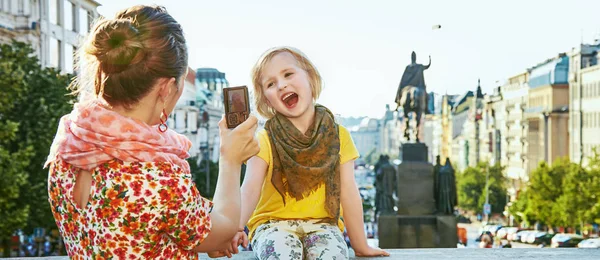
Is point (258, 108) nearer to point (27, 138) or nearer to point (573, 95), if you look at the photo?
point (27, 138)

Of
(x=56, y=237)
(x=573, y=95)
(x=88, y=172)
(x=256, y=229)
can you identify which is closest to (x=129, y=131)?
(x=88, y=172)

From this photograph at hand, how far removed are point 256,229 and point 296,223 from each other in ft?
0.68

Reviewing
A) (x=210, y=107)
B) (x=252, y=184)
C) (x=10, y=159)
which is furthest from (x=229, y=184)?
(x=210, y=107)

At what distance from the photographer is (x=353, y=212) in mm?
5164

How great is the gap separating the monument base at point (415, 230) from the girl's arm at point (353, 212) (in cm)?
1736

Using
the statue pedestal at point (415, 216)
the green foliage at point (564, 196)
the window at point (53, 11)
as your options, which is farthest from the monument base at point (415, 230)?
the window at point (53, 11)

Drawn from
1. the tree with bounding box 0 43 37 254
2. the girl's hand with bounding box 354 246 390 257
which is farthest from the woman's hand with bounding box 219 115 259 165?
the tree with bounding box 0 43 37 254

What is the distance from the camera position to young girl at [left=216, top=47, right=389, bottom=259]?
493 centimetres

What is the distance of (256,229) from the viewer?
194 inches

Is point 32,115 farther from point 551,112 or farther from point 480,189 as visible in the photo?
point 551,112

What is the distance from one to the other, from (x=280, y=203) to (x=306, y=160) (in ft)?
0.86

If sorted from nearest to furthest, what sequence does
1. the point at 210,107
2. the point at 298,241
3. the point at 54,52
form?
the point at 298,241 → the point at 54,52 → the point at 210,107

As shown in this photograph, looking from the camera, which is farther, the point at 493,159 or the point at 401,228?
the point at 493,159

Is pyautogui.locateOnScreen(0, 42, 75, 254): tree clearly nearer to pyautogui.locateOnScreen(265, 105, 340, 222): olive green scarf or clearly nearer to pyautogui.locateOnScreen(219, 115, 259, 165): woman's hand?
pyautogui.locateOnScreen(265, 105, 340, 222): olive green scarf
